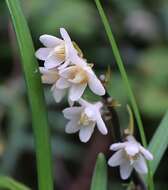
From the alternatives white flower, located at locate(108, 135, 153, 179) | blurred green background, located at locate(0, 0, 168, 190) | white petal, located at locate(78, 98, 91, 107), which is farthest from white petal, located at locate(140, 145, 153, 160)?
blurred green background, located at locate(0, 0, 168, 190)

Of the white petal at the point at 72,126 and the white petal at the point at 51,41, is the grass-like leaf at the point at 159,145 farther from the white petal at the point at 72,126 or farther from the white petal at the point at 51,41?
the white petal at the point at 51,41

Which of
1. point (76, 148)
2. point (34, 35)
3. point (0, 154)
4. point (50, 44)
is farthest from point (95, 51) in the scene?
point (50, 44)

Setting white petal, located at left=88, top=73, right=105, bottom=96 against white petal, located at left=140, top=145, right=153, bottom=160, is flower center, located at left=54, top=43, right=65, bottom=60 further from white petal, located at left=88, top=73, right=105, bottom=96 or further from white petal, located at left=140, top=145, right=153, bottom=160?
white petal, located at left=140, top=145, right=153, bottom=160

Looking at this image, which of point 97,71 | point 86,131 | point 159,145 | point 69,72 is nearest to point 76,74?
point 69,72

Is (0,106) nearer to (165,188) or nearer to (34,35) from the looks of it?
(34,35)

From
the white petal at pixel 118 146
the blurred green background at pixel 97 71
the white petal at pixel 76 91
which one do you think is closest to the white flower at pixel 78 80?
the white petal at pixel 76 91

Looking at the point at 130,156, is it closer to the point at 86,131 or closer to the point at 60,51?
the point at 86,131
